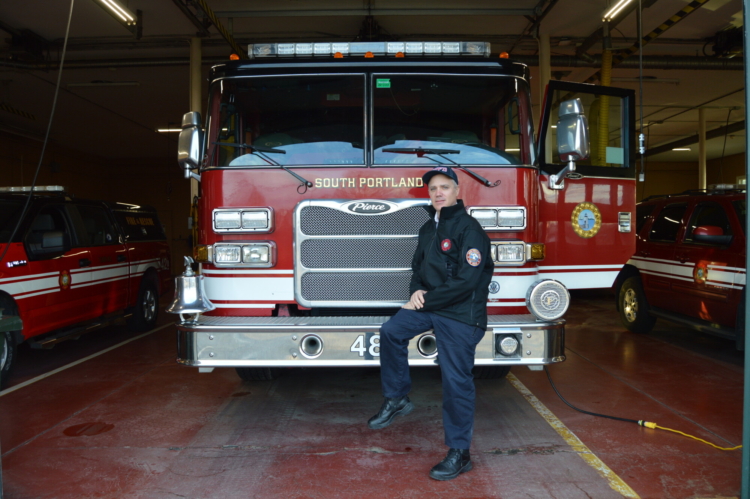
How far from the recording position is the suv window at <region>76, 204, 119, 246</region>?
7863 mm

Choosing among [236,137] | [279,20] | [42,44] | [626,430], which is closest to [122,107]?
[42,44]

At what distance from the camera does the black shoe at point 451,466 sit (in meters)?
3.59

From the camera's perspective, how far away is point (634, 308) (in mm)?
8977

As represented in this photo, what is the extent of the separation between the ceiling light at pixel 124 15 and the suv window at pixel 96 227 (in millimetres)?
3059

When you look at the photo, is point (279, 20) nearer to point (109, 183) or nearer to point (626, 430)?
point (626, 430)

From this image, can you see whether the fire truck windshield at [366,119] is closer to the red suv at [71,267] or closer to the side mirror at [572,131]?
the side mirror at [572,131]

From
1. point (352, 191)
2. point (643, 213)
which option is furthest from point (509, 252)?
point (643, 213)

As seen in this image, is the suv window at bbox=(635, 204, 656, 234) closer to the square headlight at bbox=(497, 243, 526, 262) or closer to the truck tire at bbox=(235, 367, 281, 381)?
the square headlight at bbox=(497, 243, 526, 262)

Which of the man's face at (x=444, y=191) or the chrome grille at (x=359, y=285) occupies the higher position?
the man's face at (x=444, y=191)

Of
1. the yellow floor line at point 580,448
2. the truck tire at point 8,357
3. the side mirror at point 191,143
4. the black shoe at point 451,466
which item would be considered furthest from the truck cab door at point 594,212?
the truck tire at point 8,357

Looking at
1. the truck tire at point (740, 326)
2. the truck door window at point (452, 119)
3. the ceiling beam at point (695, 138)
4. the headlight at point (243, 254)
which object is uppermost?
the ceiling beam at point (695, 138)

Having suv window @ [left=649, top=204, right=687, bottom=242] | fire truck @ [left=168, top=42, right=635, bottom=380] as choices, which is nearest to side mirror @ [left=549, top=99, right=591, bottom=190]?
fire truck @ [left=168, top=42, right=635, bottom=380]

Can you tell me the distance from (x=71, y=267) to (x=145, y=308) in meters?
2.14

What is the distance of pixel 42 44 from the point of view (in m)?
11.5
